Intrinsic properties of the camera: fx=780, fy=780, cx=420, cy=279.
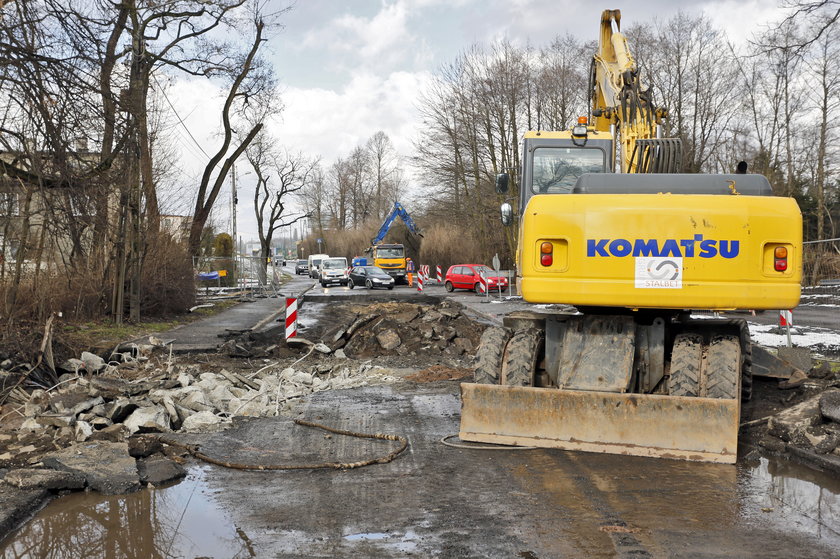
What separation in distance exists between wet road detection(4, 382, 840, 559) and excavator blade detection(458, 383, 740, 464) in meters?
0.12

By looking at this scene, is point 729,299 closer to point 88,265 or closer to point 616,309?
point 616,309

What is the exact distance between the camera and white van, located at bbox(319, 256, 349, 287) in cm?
5338

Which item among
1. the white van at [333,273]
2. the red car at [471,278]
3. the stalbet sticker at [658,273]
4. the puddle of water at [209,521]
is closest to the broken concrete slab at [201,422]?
the puddle of water at [209,521]

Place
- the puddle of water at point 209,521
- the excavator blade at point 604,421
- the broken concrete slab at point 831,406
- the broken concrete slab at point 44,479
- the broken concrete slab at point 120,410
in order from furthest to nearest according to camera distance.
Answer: the broken concrete slab at point 120,410, the broken concrete slab at point 831,406, the excavator blade at point 604,421, the broken concrete slab at point 44,479, the puddle of water at point 209,521

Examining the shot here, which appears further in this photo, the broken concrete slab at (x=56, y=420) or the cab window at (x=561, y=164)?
the cab window at (x=561, y=164)

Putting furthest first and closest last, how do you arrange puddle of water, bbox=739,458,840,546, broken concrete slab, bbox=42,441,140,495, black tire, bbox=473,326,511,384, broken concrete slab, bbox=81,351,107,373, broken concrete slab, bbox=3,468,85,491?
broken concrete slab, bbox=81,351,107,373 → black tire, bbox=473,326,511,384 → broken concrete slab, bbox=42,441,140,495 → broken concrete slab, bbox=3,468,85,491 → puddle of water, bbox=739,458,840,546

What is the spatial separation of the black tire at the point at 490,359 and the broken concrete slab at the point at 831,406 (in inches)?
116

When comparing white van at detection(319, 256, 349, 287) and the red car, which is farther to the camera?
white van at detection(319, 256, 349, 287)

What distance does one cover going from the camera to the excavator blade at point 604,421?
21.1ft

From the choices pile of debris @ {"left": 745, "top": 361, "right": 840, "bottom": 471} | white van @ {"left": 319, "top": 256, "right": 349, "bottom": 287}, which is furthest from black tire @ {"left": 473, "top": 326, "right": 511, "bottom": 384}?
white van @ {"left": 319, "top": 256, "right": 349, "bottom": 287}

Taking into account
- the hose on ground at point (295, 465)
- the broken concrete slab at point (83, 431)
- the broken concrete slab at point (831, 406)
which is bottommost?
the hose on ground at point (295, 465)

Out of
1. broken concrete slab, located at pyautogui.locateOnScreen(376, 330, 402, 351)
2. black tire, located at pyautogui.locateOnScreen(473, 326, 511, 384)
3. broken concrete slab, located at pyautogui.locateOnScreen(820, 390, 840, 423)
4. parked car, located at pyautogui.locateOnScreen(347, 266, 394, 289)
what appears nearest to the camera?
broken concrete slab, located at pyautogui.locateOnScreen(820, 390, 840, 423)

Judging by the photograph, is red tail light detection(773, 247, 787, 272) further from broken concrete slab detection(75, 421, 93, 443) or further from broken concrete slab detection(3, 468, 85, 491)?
broken concrete slab detection(75, 421, 93, 443)

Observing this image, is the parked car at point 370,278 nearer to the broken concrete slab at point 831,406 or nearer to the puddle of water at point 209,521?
the broken concrete slab at point 831,406
